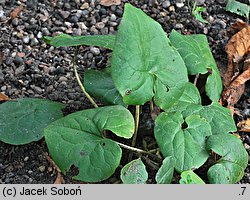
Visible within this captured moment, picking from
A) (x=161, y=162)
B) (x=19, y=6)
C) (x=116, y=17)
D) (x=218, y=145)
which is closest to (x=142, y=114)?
(x=161, y=162)

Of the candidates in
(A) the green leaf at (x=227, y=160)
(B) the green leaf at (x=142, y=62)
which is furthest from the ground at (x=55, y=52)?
(B) the green leaf at (x=142, y=62)

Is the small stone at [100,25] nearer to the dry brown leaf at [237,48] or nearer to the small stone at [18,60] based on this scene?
the small stone at [18,60]

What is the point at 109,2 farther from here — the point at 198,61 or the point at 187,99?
the point at 187,99

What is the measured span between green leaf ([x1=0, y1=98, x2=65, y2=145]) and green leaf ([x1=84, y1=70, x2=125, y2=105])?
0.52ft

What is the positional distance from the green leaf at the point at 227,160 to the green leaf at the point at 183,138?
0.04m

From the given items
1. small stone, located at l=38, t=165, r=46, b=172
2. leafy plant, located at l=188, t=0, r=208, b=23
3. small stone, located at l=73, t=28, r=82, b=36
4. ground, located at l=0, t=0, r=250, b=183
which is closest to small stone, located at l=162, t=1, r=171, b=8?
ground, located at l=0, t=0, r=250, b=183

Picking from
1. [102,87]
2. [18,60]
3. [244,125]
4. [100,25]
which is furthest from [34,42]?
[244,125]

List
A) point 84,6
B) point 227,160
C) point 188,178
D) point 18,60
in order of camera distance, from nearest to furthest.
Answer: point 188,178, point 227,160, point 18,60, point 84,6

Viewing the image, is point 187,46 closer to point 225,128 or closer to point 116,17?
point 225,128

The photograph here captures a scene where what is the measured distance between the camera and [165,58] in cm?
229

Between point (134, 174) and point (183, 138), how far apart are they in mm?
245

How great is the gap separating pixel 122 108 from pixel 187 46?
0.49 m

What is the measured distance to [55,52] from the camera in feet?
9.60

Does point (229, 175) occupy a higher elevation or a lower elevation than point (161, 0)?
lower
